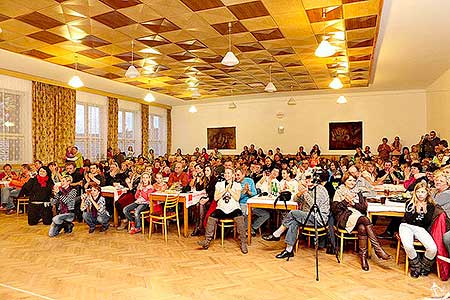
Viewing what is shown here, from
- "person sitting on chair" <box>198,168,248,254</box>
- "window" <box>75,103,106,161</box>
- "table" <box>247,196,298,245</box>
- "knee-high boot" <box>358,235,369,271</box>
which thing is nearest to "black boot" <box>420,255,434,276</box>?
"knee-high boot" <box>358,235,369,271</box>

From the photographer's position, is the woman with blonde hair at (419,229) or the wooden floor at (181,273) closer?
the wooden floor at (181,273)

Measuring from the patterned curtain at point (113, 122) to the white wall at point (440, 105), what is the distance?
1066cm

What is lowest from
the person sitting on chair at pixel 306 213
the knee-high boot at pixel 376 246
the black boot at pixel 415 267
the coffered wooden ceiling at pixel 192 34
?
the black boot at pixel 415 267

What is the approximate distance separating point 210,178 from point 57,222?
2862 mm

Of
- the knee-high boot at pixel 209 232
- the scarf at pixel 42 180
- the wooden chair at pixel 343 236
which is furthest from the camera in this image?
the scarf at pixel 42 180

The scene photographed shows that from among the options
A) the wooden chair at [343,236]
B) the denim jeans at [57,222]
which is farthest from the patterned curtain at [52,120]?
the wooden chair at [343,236]

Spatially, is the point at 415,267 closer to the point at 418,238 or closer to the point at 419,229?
the point at 418,238

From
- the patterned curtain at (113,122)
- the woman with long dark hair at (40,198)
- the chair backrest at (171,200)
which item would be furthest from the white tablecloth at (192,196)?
the patterned curtain at (113,122)

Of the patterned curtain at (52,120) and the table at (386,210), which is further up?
the patterned curtain at (52,120)

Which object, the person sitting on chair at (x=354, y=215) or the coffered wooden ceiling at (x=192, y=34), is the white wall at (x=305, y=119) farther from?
the person sitting on chair at (x=354, y=215)

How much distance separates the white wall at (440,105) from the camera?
32.9 ft

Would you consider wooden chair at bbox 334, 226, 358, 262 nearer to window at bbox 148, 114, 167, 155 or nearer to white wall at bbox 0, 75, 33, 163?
white wall at bbox 0, 75, 33, 163

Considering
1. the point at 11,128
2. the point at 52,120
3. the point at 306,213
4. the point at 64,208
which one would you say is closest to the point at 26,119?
the point at 11,128

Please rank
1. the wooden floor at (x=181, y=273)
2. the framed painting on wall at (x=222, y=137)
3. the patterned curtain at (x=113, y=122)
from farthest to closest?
the framed painting on wall at (x=222, y=137), the patterned curtain at (x=113, y=122), the wooden floor at (x=181, y=273)
